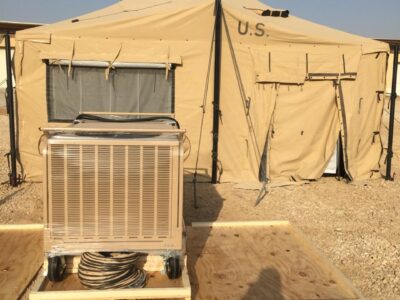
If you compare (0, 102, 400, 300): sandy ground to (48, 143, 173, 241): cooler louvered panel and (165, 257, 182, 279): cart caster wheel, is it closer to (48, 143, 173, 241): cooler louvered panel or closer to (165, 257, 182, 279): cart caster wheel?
(165, 257, 182, 279): cart caster wheel

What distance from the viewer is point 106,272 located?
130 inches

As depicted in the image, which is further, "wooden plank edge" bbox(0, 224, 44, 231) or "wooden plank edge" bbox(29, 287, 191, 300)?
"wooden plank edge" bbox(0, 224, 44, 231)

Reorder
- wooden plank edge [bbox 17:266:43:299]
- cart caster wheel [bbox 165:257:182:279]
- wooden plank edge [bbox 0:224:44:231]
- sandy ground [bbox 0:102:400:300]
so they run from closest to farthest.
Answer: cart caster wheel [bbox 165:257:182:279] < wooden plank edge [bbox 17:266:43:299] < sandy ground [bbox 0:102:400:300] < wooden plank edge [bbox 0:224:44:231]

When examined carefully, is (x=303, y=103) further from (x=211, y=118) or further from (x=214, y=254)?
(x=214, y=254)

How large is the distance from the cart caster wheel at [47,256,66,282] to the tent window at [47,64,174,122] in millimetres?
4632

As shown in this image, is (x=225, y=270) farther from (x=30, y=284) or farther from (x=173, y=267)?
(x=30, y=284)

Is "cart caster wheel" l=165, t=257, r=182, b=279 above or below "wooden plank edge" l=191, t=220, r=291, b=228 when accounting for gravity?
above

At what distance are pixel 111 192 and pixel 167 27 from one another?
490 centimetres

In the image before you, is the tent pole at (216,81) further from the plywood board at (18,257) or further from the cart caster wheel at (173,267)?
the cart caster wheel at (173,267)

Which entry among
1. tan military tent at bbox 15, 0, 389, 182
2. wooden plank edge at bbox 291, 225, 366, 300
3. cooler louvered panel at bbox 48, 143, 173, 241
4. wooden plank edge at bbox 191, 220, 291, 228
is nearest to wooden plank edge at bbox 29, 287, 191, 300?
cooler louvered panel at bbox 48, 143, 173, 241

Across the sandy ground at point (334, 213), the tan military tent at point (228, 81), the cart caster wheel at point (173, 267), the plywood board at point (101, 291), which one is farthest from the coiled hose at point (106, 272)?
the tan military tent at point (228, 81)

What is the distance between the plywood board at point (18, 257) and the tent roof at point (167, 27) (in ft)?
12.5

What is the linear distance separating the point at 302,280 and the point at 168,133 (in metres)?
1.64

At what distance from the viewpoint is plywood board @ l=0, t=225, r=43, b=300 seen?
12.1 ft
